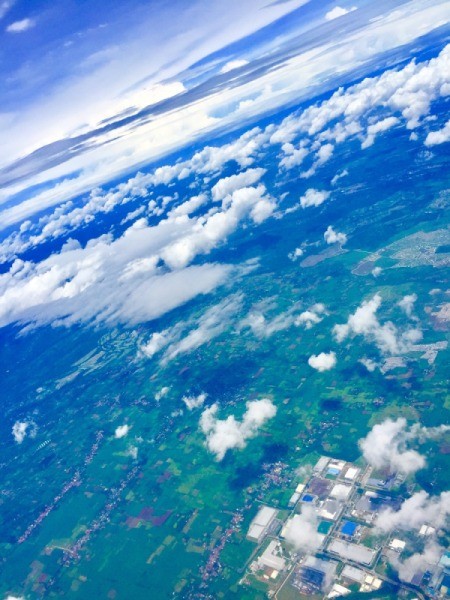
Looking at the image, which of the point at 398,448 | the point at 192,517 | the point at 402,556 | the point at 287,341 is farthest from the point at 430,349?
the point at 192,517

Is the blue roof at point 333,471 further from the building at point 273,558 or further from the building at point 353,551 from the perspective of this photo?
the building at point 273,558

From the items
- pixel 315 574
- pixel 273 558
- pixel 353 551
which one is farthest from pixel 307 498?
pixel 315 574

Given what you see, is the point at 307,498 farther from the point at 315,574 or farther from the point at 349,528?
the point at 315,574

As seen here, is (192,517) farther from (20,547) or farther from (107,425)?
(107,425)

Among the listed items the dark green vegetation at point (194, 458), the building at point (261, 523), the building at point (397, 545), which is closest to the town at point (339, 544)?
the building at point (261, 523)

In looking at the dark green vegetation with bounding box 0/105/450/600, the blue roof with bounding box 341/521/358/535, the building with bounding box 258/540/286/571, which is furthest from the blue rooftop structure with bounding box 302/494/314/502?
the building with bounding box 258/540/286/571

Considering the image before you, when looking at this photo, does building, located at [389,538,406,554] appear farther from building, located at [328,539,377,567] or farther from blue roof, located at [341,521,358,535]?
blue roof, located at [341,521,358,535]
